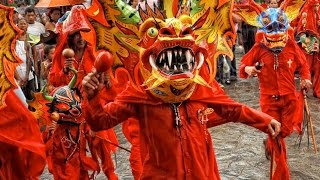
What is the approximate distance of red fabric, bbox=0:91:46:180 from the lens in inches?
200

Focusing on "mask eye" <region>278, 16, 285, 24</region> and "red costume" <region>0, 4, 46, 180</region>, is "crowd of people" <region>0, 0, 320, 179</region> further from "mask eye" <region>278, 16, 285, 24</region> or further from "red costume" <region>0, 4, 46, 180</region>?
"red costume" <region>0, 4, 46, 180</region>

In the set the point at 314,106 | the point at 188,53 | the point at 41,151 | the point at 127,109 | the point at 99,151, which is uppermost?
the point at 188,53

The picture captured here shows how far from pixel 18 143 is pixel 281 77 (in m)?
3.39

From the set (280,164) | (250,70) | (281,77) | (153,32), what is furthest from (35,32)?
(153,32)

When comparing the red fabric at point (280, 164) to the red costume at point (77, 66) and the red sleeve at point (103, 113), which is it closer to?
the red costume at point (77, 66)

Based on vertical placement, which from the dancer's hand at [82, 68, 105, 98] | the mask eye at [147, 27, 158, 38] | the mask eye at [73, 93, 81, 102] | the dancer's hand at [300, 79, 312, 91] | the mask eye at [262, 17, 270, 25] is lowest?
the dancer's hand at [300, 79, 312, 91]

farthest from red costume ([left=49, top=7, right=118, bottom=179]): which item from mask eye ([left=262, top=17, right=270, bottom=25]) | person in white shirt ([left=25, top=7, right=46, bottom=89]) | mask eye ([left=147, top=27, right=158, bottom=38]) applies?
person in white shirt ([left=25, top=7, right=46, bottom=89])

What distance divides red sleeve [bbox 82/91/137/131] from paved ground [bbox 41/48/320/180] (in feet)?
10.9

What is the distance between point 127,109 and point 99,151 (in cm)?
257

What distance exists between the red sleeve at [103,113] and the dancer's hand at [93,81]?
114mm

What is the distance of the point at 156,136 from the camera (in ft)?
14.7

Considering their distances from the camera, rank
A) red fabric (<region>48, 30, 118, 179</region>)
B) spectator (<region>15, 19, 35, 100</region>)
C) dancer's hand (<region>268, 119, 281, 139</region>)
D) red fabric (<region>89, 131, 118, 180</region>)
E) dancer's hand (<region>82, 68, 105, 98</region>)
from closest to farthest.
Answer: dancer's hand (<region>82, 68, 105, 98</region>) < dancer's hand (<region>268, 119, 281, 139</region>) < red fabric (<region>48, 30, 118, 179</region>) < red fabric (<region>89, 131, 118, 180</region>) < spectator (<region>15, 19, 35, 100</region>)

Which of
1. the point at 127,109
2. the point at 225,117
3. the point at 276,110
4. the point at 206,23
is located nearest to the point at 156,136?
the point at 127,109

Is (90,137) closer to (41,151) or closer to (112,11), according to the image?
(41,151)
